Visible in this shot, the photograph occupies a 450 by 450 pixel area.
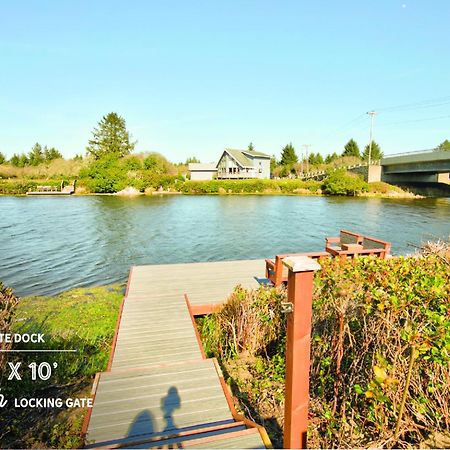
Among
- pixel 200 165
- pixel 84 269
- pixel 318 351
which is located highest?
pixel 200 165

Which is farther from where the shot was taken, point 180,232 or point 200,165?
point 200,165

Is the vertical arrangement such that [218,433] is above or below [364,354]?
below

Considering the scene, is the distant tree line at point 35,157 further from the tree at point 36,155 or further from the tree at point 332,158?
the tree at point 332,158

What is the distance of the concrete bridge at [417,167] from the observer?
34906 mm

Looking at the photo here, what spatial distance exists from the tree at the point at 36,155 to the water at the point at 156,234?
4009 centimetres

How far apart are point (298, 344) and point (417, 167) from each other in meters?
44.6

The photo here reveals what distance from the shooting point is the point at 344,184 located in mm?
45500

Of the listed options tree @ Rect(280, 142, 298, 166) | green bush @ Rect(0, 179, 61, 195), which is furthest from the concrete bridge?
green bush @ Rect(0, 179, 61, 195)

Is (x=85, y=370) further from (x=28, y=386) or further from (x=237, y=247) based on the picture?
(x=237, y=247)

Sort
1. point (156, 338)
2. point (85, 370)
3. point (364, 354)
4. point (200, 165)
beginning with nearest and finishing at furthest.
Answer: point (364, 354), point (85, 370), point (156, 338), point (200, 165)

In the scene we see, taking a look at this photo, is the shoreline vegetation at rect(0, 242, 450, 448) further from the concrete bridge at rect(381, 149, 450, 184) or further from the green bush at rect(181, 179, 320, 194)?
the green bush at rect(181, 179, 320, 194)

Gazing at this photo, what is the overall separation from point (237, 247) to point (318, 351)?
12.0 meters

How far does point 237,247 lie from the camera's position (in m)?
16.2

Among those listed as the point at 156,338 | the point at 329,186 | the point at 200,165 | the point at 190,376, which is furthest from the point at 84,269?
the point at 200,165
